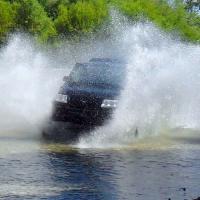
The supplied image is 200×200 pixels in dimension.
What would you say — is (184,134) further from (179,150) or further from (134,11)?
(134,11)

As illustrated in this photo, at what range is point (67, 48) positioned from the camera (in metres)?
31.3

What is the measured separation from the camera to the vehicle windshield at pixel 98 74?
40.0 feet

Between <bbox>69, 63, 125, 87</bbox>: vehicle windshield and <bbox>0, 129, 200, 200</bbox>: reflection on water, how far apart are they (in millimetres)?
1587

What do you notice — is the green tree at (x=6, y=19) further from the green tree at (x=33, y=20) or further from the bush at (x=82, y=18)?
the bush at (x=82, y=18)

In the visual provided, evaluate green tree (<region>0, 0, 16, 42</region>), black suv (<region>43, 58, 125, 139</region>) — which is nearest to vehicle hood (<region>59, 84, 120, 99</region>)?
black suv (<region>43, 58, 125, 139</region>)

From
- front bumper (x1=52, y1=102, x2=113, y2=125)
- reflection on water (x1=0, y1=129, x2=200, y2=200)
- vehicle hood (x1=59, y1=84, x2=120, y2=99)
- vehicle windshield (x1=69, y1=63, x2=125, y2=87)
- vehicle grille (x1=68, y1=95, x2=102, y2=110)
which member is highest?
vehicle windshield (x1=69, y1=63, x2=125, y2=87)

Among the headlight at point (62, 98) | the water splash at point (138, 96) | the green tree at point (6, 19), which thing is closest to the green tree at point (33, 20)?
the green tree at point (6, 19)

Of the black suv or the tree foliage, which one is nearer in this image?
the black suv

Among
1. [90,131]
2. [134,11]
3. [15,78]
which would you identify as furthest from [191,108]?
[134,11]

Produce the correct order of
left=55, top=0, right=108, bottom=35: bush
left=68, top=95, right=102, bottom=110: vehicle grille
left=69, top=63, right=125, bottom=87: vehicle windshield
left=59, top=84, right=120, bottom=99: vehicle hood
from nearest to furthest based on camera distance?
left=68, top=95, right=102, bottom=110: vehicle grille < left=59, top=84, right=120, bottom=99: vehicle hood < left=69, top=63, right=125, bottom=87: vehicle windshield < left=55, top=0, right=108, bottom=35: bush

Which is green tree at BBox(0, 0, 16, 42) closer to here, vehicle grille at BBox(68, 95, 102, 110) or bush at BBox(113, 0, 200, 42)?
bush at BBox(113, 0, 200, 42)

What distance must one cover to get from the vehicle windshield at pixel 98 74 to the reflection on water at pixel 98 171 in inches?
62.5

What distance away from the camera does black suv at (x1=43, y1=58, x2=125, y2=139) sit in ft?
36.4

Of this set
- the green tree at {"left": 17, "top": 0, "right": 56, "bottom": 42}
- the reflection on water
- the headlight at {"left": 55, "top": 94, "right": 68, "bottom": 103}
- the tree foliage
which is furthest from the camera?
the green tree at {"left": 17, "top": 0, "right": 56, "bottom": 42}
